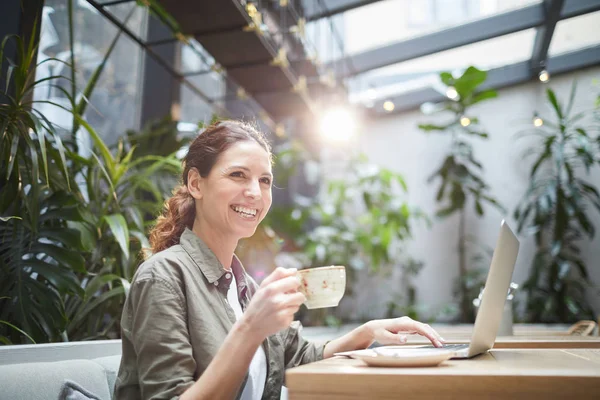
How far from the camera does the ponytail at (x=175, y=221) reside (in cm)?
139

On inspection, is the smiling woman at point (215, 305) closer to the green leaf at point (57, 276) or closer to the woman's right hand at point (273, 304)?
the woman's right hand at point (273, 304)

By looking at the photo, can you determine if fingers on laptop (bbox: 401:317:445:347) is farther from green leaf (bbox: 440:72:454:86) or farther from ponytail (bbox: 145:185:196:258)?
green leaf (bbox: 440:72:454:86)

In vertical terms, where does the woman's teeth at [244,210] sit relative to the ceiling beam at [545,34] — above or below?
below

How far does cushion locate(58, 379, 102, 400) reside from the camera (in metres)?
1.13

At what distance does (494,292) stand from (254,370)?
23.2 inches

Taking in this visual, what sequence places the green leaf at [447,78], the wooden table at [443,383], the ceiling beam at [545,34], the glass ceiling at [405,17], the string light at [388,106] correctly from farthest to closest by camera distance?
the string light at [388,106] < the glass ceiling at [405,17] < the green leaf at [447,78] < the ceiling beam at [545,34] < the wooden table at [443,383]

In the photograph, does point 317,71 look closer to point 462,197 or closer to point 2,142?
point 462,197

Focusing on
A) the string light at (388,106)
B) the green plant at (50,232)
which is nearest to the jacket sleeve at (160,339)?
the green plant at (50,232)

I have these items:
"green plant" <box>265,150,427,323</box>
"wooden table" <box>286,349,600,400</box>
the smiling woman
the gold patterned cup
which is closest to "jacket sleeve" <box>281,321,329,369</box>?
the smiling woman

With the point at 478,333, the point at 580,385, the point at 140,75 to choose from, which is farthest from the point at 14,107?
the point at 140,75

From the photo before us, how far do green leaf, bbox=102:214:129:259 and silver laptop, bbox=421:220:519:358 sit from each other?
1.30 m

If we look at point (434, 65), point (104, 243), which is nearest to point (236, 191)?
point (104, 243)

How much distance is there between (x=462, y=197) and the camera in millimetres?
6207

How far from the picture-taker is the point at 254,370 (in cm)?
124
